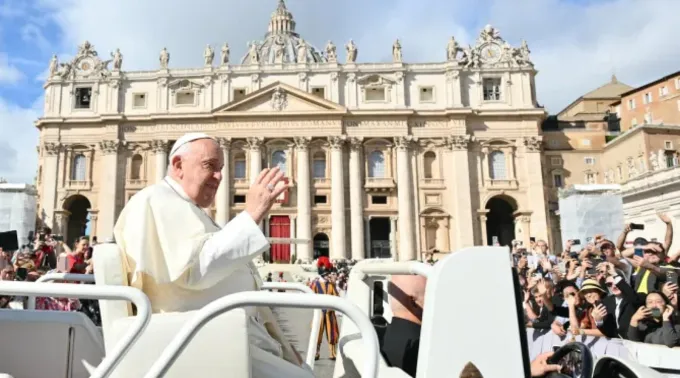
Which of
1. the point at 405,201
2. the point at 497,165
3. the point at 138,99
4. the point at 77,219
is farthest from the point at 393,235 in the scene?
the point at 77,219

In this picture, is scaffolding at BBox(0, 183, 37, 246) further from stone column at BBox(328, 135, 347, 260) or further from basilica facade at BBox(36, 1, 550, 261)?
stone column at BBox(328, 135, 347, 260)

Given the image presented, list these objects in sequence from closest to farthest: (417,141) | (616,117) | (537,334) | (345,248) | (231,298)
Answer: (231,298)
(537,334)
(345,248)
(417,141)
(616,117)

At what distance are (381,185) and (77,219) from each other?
81.5 feet

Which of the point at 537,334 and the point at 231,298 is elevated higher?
the point at 231,298

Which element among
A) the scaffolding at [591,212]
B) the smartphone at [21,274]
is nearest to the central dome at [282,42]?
the scaffolding at [591,212]

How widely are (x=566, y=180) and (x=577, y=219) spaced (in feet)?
38.2

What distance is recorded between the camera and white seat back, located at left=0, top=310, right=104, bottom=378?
98.8 inches

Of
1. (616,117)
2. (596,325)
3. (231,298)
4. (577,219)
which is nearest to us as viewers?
(231,298)

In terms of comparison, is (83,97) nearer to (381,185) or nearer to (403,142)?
(381,185)

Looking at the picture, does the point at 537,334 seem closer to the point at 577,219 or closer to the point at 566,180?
the point at 577,219

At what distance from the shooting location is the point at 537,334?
5434 millimetres

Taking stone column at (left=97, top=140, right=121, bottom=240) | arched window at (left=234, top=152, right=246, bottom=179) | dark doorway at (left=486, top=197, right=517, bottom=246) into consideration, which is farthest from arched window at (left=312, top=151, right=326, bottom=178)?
stone column at (left=97, top=140, right=121, bottom=240)

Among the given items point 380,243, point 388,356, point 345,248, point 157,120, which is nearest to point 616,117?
point 380,243

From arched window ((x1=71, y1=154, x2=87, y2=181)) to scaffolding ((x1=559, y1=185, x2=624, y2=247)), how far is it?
3427 centimetres
